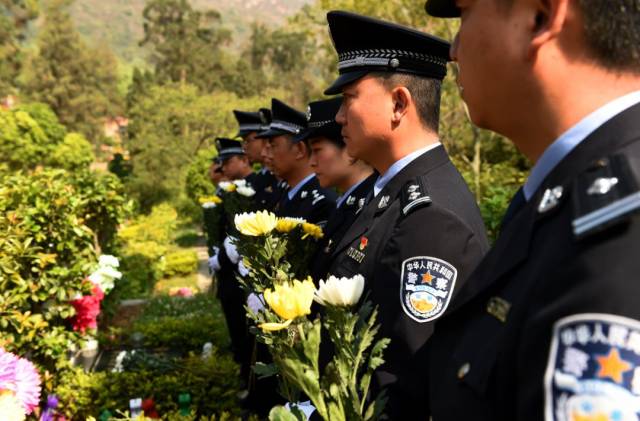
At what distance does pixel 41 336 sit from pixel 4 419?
358 centimetres

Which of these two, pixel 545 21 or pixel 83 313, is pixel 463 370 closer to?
pixel 545 21

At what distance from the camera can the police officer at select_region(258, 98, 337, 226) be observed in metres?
4.59

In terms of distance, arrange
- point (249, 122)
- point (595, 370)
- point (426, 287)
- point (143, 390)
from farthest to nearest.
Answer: point (249, 122) → point (143, 390) → point (426, 287) → point (595, 370)

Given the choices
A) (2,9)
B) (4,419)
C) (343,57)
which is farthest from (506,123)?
(2,9)

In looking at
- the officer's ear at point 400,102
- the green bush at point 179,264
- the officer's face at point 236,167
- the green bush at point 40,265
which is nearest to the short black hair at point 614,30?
the officer's ear at point 400,102

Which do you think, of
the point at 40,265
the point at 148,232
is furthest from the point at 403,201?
the point at 148,232

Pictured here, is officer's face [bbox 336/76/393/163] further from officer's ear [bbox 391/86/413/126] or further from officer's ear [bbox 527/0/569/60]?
officer's ear [bbox 527/0/569/60]

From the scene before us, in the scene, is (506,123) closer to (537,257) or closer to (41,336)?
(537,257)

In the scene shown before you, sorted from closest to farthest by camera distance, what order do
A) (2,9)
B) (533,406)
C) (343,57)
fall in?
(533,406)
(343,57)
(2,9)

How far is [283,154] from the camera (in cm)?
540

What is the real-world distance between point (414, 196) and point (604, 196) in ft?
4.37

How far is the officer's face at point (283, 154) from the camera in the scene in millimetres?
5367

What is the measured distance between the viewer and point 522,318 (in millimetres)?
996

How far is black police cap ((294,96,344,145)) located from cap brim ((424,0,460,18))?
7.48 feet
